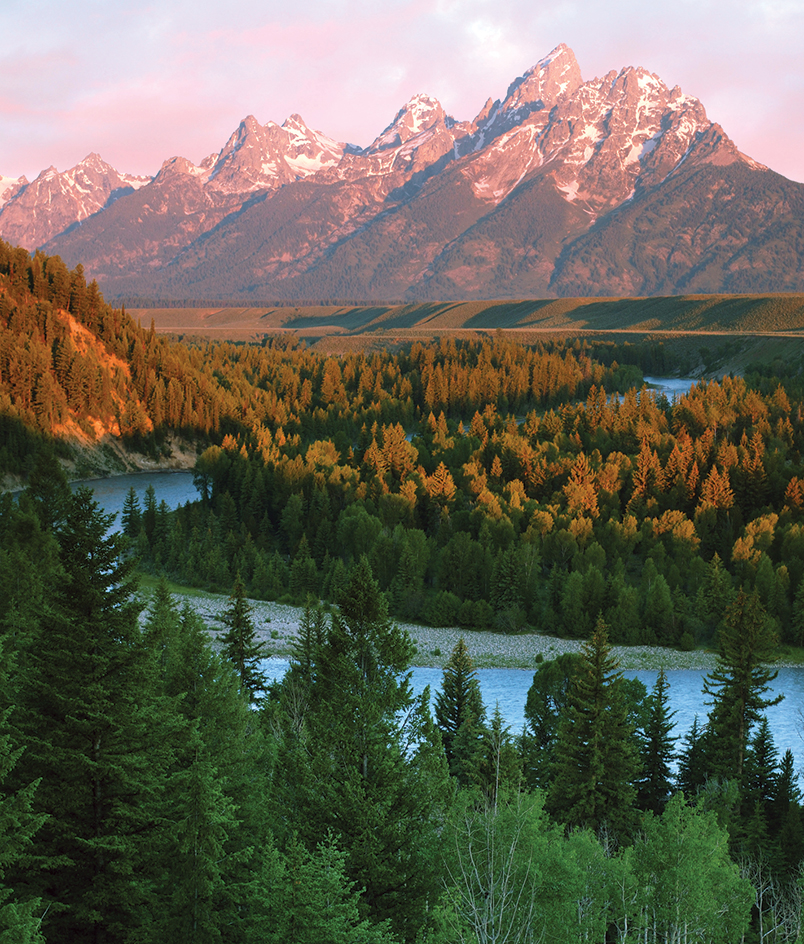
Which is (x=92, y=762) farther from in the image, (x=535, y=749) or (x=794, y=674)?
(x=794, y=674)

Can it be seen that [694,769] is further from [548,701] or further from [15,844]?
[15,844]

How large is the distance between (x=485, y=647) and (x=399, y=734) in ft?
181

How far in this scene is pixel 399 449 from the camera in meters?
129

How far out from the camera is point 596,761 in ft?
131

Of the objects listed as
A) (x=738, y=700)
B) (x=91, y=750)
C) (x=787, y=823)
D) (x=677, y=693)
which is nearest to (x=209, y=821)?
(x=91, y=750)

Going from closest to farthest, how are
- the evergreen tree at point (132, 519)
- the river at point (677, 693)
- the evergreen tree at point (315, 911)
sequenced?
1. the evergreen tree at point (315, 911)
2. the river at point (677, 693)
3. the evergreen tree at point (132, 519)

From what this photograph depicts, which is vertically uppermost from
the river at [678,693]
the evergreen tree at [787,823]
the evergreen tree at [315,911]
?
the evergreen tree at [315,911]

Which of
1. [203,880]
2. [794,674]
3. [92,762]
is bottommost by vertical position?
[794,674]

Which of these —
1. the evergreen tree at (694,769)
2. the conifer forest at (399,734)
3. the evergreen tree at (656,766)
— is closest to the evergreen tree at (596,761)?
the conifer forest at (399,734)

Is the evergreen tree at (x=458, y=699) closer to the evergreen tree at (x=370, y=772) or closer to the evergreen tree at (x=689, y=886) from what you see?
the evergreen tree at (x=370, y=772)

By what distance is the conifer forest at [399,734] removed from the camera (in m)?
21.0

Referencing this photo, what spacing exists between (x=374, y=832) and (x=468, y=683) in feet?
92.8

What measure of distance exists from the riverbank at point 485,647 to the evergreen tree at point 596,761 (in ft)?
106

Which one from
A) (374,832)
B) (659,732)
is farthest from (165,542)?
(374,832)
